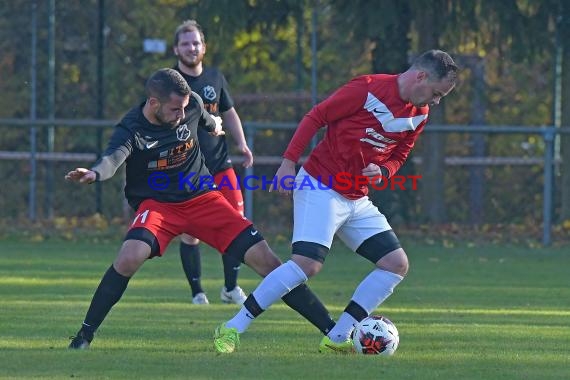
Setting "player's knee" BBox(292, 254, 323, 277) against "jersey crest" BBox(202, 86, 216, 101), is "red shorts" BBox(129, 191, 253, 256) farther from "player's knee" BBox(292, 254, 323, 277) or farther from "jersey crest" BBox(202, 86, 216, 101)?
"jersey crest" BBox(202, 86, 216, 101)

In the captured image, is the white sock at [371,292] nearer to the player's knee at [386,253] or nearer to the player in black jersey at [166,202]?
the player's knee at [386,253]

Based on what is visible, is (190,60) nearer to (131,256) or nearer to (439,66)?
(131,256)

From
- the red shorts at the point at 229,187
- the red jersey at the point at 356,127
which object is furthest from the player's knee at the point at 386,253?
the red shorts at the point at 229,187

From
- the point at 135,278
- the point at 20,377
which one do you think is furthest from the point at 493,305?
the point at 20,377

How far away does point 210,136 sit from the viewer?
11109 millimetres

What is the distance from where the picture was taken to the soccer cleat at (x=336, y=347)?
8312mm

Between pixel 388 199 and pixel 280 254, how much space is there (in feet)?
8.73

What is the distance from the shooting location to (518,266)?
15.2m

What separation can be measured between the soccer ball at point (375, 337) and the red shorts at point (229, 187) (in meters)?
3.04

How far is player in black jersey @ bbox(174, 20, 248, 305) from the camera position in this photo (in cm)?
1093

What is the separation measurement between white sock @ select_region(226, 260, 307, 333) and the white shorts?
0.22 metres

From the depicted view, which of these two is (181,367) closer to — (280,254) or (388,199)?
(280,254)

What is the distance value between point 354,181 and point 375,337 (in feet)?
3.12

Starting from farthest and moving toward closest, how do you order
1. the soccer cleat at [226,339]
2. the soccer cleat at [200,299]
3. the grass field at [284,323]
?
the soccer cleat at [200,299] < the soccer cleat at [226,339] < the grass field at [284,323]
